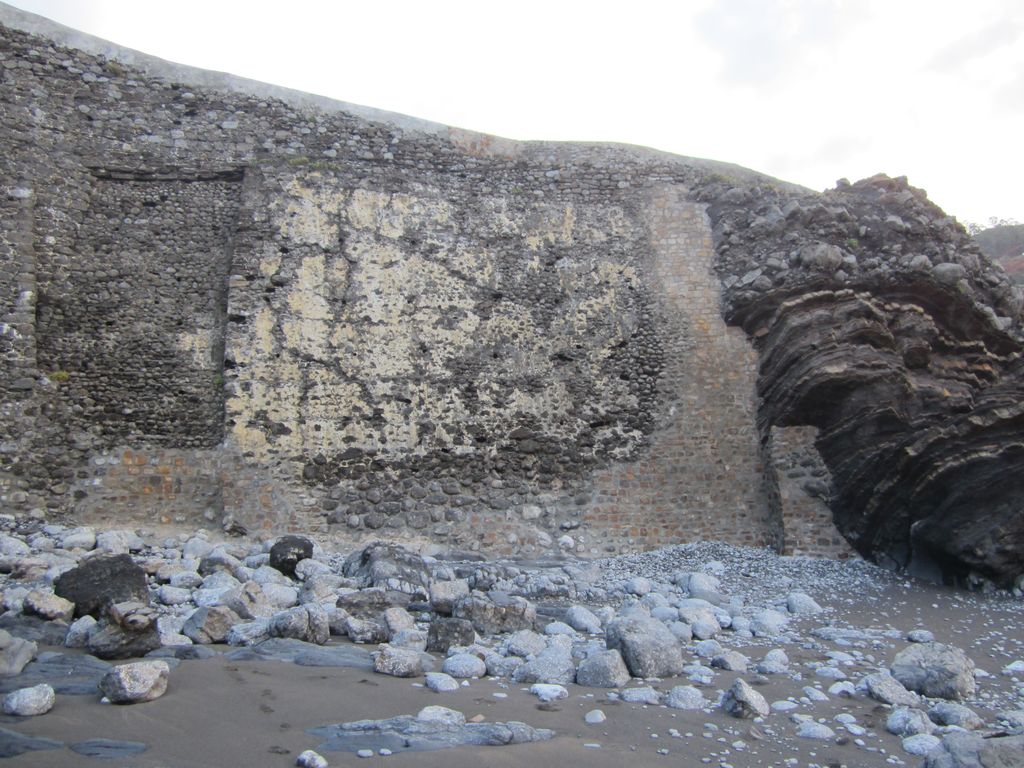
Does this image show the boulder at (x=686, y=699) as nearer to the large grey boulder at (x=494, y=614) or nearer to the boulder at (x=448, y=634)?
the boulder at (x=448, y=634)

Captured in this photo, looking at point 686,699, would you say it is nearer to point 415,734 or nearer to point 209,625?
point 415,734

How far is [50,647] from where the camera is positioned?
18.3ft

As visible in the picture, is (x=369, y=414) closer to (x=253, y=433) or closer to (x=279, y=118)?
(x=253, y=433)

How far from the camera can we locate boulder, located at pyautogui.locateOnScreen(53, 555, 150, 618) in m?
6.26

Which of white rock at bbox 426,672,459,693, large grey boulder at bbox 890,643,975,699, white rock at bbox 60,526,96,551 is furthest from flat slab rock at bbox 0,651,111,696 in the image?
large grey boulder at bbox 890,643,975,699

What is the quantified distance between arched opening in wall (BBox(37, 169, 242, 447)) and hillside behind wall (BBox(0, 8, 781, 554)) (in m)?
0.03

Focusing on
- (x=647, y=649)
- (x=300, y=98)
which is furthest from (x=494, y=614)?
(x=300, y=98)

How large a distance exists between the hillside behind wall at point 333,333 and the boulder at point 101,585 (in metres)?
3.67

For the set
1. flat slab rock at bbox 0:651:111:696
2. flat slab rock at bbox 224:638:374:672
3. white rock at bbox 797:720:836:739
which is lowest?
flat slab rock at bbox 224:638:374:672

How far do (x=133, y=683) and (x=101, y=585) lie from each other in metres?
2.10

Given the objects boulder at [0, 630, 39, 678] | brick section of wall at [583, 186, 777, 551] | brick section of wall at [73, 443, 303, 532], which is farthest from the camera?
brick section of wall at [583, 186, 777, 551]

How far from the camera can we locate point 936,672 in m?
5.65

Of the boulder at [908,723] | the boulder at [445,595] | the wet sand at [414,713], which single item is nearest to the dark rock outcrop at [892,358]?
the wet sand at [414,713]

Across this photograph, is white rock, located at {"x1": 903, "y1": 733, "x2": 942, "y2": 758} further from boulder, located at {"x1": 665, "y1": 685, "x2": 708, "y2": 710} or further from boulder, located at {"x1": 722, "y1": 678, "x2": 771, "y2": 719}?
boulder, located at {"x1": 665, "y1": 685, "x2": 708, "y2": 710}
